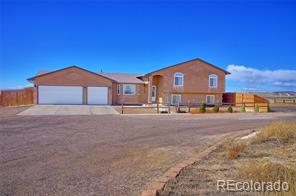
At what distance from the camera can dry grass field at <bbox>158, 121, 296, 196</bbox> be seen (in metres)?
4.96

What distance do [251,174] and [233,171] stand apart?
1.75 ft

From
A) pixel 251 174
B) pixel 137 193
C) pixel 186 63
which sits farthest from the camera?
pixel 186 63

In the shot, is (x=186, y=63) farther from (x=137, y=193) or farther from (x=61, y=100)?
(x=137, y=193)

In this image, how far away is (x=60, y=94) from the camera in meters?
37.2

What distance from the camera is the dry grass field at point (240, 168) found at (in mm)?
4961

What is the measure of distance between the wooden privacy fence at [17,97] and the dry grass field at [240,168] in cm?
3392

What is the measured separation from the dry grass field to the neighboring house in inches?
1225

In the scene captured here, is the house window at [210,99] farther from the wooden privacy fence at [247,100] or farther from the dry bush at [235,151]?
the dry bush at [235,151]

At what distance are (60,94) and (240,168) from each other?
3356 centimetres

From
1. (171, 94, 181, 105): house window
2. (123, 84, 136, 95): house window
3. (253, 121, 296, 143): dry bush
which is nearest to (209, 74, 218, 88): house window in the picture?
(171, 94, 181, 105): house window

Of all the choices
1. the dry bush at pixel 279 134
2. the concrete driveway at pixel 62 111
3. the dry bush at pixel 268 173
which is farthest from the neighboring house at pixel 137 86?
the dry bush at pixel 268 173

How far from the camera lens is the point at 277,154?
23.6ft

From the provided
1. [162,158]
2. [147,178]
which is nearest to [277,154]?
[162,158]

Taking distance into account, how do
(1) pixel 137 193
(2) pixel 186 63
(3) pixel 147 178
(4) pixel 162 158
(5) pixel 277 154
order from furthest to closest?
(2) pixel 186 63 → (4) pixel 162 158 → (5) pixel 277 154 → (3) pixel 147 178 → (1) pixel 137 193
